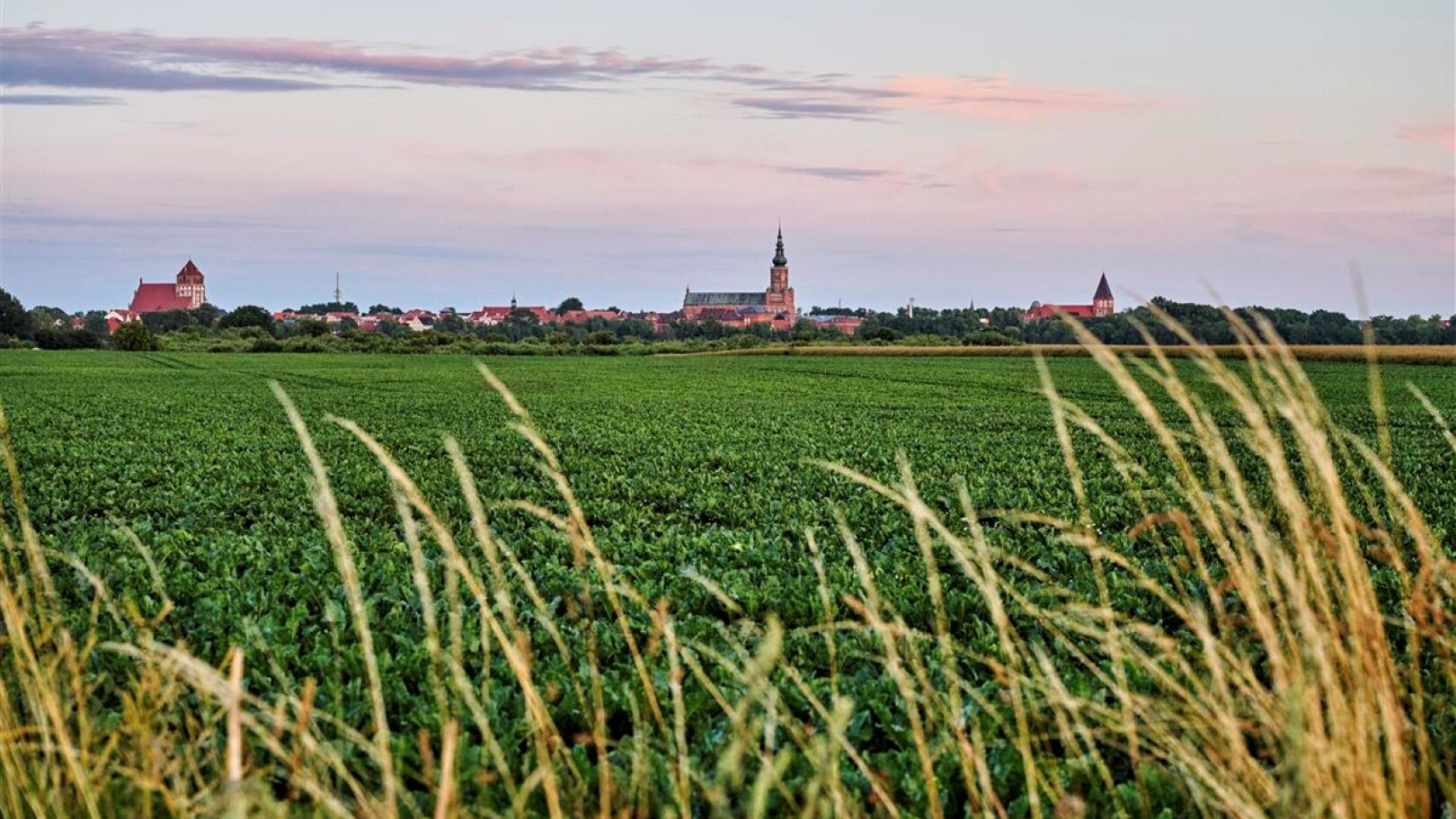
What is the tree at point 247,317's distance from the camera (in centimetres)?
12481

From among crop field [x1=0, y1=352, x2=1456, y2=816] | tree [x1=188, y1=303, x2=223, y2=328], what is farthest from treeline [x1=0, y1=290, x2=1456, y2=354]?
crop field [x1=0, y1=352, x2=1456, y2=816]

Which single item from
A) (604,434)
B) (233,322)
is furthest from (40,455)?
(233,322)

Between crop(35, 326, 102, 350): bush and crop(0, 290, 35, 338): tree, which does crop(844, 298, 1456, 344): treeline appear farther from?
crop(0, 290, 35, 338): tree

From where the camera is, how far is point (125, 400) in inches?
1373

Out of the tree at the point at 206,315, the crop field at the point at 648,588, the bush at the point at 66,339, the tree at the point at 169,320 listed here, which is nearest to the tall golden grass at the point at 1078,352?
the crop field at the point at 648,588

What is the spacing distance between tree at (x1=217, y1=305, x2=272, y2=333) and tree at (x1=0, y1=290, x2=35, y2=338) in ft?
53.6

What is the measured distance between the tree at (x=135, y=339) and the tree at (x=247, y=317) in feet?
72.6

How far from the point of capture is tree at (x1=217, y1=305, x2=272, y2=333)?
125 m

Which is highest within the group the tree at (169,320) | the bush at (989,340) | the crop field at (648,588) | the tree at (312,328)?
the tree at (169,320)

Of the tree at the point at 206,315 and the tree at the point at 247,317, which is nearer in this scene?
the tree at the point at 247,317

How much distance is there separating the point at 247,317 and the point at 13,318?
20.0m

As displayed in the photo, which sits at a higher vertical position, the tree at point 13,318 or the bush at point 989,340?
the tree at point 13,318

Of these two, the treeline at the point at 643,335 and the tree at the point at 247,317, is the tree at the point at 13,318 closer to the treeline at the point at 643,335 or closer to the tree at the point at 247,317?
the treeline at the point at 643,335

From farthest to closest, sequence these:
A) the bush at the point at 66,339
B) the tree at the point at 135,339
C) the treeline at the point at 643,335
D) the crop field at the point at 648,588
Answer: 1. the bush at the point at 66,339
2. the tree at the point at 135,339
3. the treeline at the point at 643,335
4. the crop field at the point at 648,588
